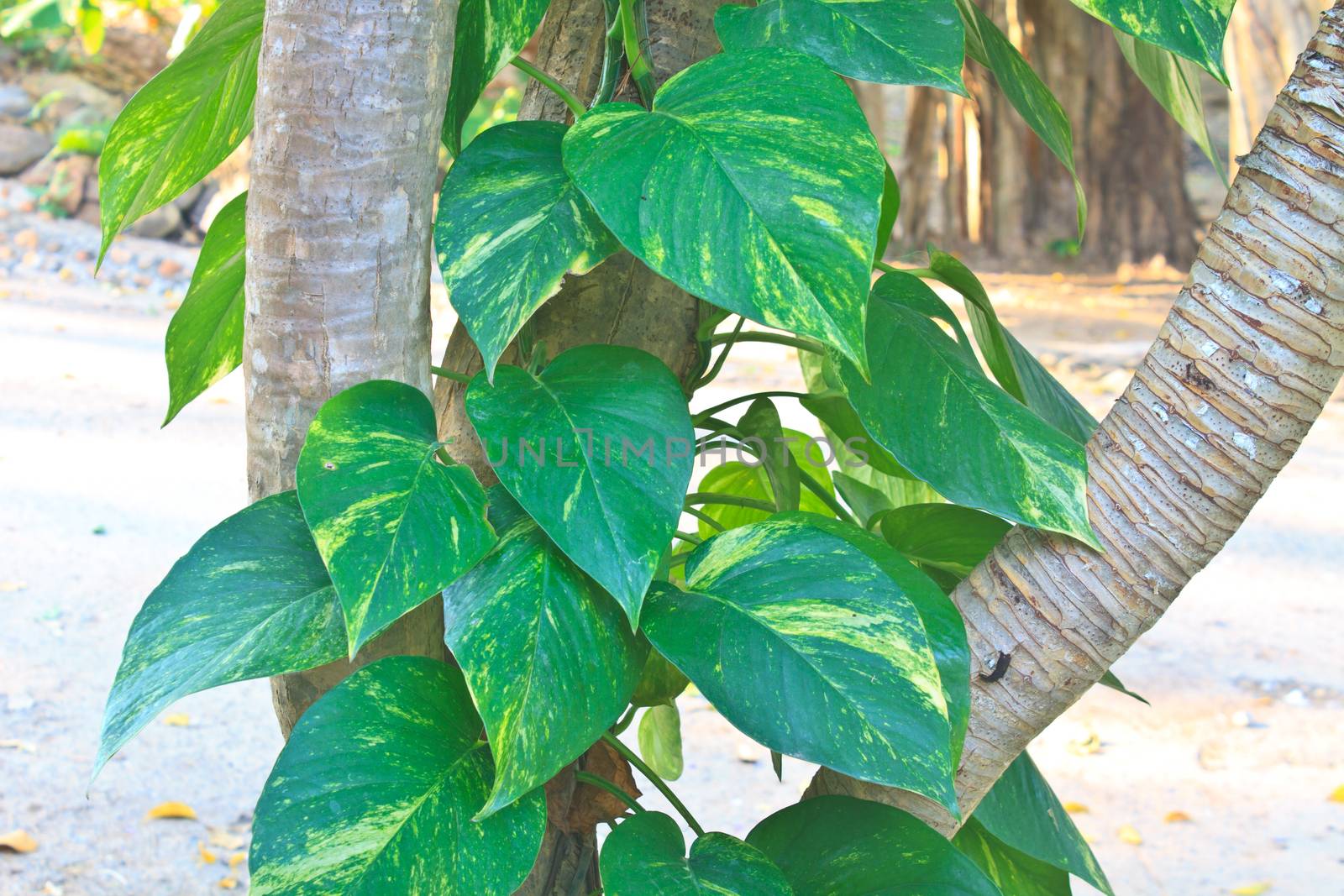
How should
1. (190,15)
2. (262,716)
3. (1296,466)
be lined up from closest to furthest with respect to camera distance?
(262,716), (1296,466), (190,15)

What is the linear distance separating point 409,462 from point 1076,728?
1.77 metres

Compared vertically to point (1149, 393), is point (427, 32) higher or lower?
higher

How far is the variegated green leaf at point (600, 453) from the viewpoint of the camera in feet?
1.82

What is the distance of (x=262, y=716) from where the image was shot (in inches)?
80.8

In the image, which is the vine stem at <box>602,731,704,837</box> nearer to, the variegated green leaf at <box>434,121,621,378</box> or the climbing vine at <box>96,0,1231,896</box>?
the climbing vine at <box>96,0,1231,896</box>

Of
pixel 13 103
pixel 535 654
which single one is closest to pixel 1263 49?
pixel 535 654

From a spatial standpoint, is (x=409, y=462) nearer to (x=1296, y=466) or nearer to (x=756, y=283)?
(x=756, y=283)

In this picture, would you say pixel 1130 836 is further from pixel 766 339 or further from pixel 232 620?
pixel 232 620

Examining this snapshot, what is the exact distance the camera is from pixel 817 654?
1.91 feet

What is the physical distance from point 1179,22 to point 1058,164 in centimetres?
616

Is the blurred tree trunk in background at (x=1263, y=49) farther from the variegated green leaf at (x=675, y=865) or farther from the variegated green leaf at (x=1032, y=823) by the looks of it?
the variegated green leaf at (x=675, y=865)

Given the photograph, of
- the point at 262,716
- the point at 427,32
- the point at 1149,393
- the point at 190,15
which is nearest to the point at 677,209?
the point at 427,32

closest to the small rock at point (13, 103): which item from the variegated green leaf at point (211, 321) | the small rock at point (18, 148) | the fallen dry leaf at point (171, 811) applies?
the small rock at point (18, 148)

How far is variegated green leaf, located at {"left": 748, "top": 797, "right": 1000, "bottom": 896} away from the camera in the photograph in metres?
0.63
